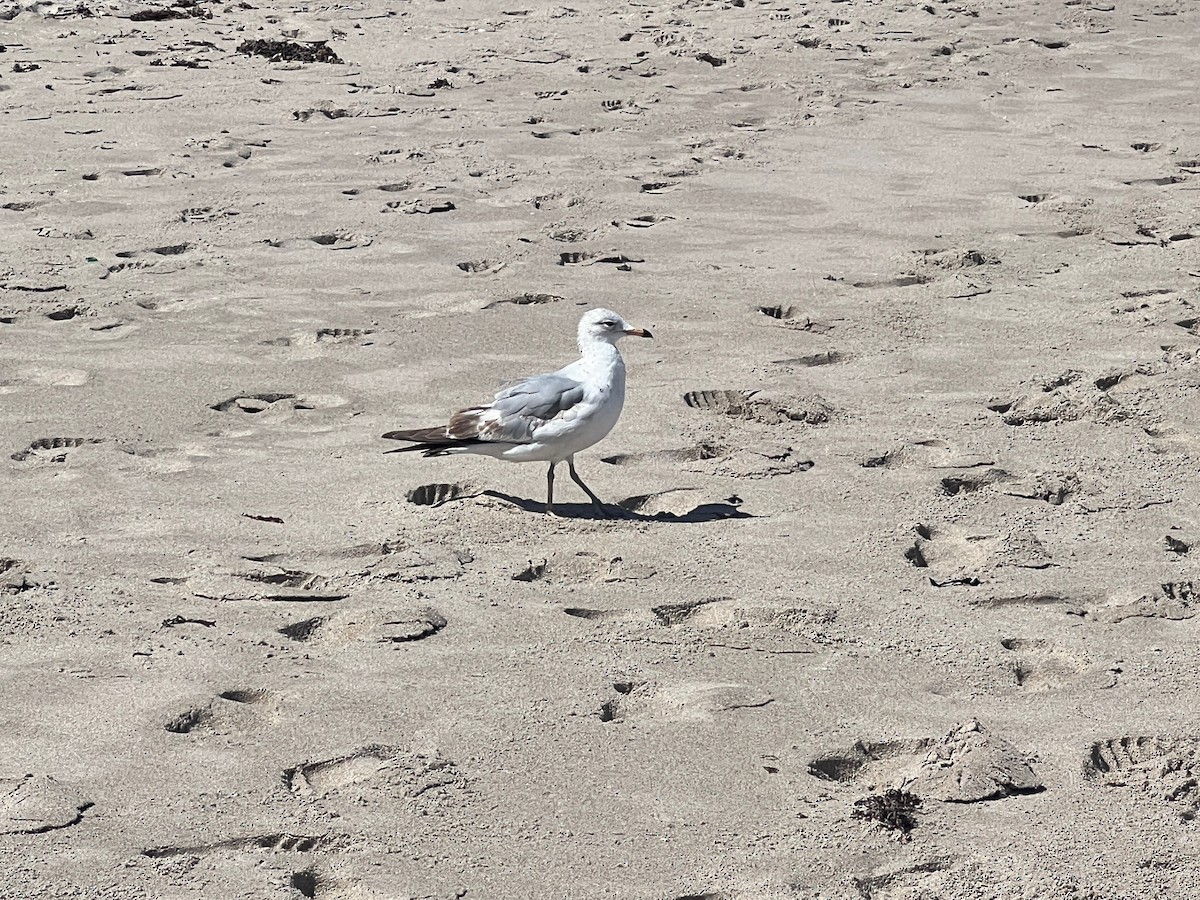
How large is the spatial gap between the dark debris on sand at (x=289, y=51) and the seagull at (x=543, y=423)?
6237 mm

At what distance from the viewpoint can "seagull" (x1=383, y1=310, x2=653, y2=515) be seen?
5.04 metres

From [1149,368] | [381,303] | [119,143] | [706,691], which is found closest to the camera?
[706,691]

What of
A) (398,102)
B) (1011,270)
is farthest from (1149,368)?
(398,102)

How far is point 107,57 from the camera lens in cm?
1067

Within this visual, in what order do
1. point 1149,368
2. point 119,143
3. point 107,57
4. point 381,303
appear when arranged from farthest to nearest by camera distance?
point 107,57, point 119,143, point 381,303, point 1149,368

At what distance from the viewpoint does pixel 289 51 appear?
1080 centimetres

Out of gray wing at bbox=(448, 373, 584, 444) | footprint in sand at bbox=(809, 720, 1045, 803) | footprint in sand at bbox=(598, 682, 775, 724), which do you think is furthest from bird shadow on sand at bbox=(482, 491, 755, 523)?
footprint in sand at bbox=(809, 720, 1045, 803)

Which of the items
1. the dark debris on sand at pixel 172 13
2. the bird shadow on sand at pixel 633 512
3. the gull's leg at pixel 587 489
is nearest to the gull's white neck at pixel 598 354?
the gull's leg at pixel 587 489

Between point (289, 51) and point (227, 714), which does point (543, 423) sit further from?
point (289, 51)

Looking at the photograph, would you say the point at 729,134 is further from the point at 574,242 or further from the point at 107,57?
the point at 107,57

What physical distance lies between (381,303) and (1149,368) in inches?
119

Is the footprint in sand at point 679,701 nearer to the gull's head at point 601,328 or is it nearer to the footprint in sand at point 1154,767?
the footprint in sand at point 1154,767

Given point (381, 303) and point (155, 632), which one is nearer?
point (155, 632)

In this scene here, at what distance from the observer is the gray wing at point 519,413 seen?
5055mm
